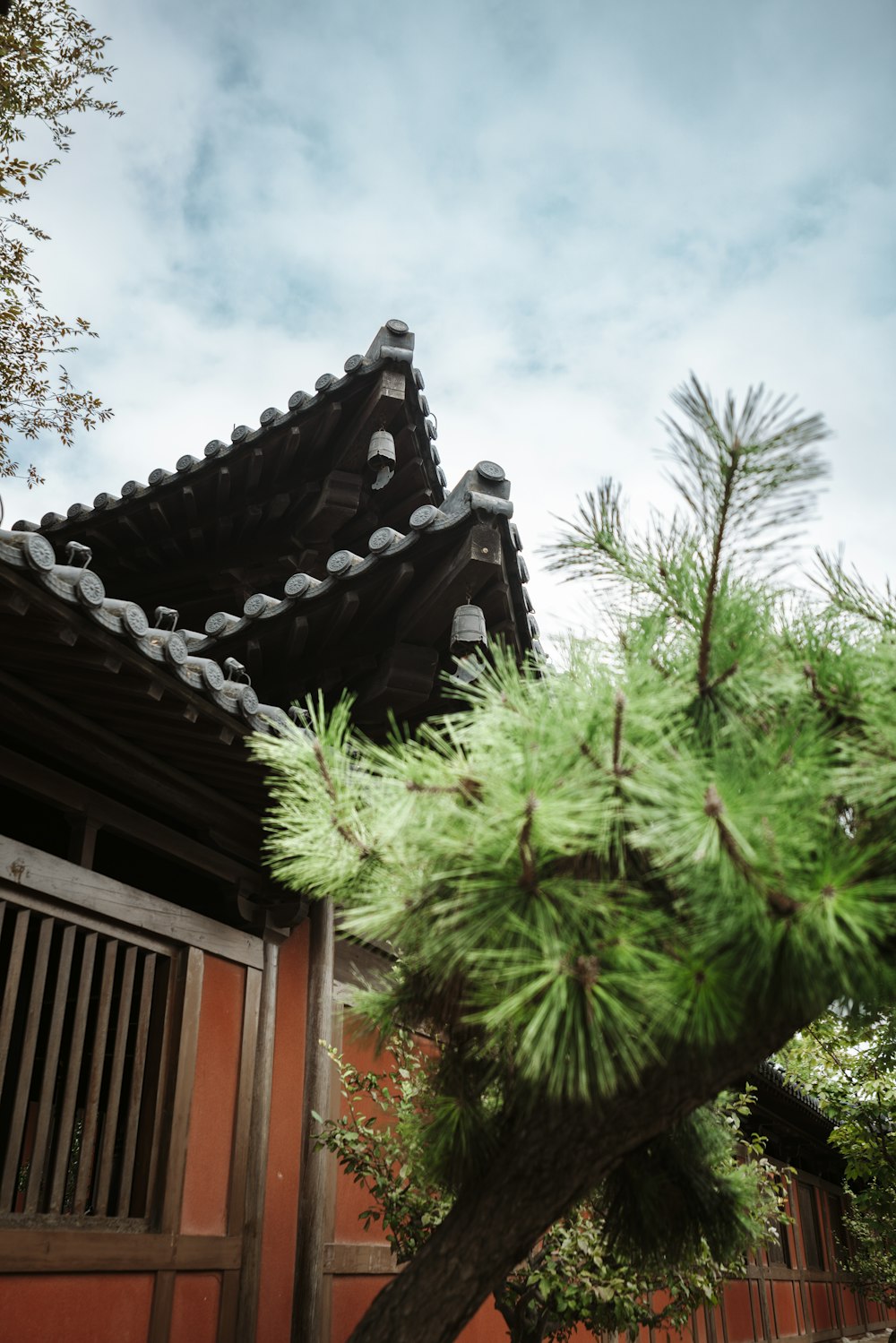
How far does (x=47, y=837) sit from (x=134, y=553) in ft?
9.01

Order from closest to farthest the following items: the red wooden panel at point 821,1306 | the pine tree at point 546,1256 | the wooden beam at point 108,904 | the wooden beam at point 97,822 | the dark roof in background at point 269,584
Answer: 1. the dark roof in background at point 269,584
2. the wooden beam at point 108,904
3. the wooden beam at point 97,822
4. the pine tree at point 546,1256
5. the red wooden panel at point 821,1306

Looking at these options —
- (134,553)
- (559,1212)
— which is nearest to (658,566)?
(559,1212)

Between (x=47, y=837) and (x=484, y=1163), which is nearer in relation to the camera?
(x=484, y=1163)

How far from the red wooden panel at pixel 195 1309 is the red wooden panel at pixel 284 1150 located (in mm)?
327

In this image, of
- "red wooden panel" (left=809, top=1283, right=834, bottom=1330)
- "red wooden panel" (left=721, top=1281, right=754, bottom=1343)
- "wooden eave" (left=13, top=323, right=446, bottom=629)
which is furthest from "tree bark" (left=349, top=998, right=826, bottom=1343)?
"red wooden panel" (left=809, top=1283, right=834, bottom=1330)

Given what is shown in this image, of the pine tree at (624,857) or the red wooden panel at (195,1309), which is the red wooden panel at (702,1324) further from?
the pine tree at (624,857)

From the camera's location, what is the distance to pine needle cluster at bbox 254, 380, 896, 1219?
5.82 ft

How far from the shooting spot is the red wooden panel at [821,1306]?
1534cm

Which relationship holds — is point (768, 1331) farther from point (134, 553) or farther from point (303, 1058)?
point (134, 553)

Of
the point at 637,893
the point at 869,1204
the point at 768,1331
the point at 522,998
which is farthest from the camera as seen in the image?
the point at 768,1331

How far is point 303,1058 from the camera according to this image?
5.36m

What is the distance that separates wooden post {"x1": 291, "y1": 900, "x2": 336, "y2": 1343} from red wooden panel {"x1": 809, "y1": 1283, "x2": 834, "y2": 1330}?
13.4m

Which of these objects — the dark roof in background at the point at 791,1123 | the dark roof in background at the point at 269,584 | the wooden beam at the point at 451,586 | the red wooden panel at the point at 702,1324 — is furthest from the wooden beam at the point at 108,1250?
the red wooden panel at the point at 702,1324

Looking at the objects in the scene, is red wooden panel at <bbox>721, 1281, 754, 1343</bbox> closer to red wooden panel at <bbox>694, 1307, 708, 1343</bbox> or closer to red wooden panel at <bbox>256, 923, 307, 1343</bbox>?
red wooden panel at <bbox>694, 1307, 708, 1343</bbox>
